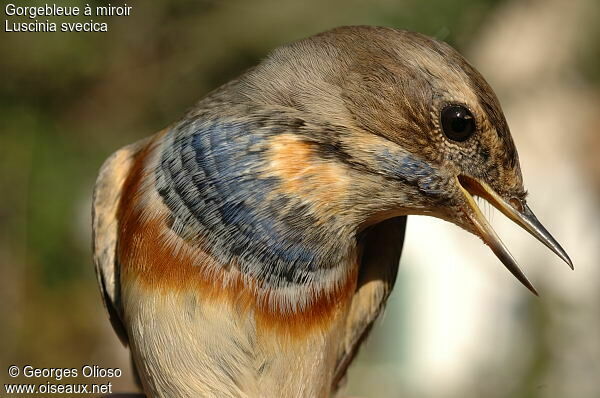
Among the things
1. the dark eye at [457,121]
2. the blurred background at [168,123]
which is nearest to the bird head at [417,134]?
the dark eye at [457,121]

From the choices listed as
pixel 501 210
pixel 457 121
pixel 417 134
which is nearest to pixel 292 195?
pixel 417 134

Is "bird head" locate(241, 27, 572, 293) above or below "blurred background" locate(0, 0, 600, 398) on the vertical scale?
above

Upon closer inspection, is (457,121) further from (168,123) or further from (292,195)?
(168,123)

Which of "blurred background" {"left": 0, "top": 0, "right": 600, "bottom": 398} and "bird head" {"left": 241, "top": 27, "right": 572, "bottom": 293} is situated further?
"blurred background" {"left": 0, "top": 0, "right": 600, "bottom": 398}

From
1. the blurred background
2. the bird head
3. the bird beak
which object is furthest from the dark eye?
the blurred background

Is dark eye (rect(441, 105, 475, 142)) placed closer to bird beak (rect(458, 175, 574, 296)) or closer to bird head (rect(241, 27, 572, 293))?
bird head (rect(241, 27, 572, 293))

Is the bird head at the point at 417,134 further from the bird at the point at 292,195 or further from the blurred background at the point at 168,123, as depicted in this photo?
the blurred background at the point at 168,123
